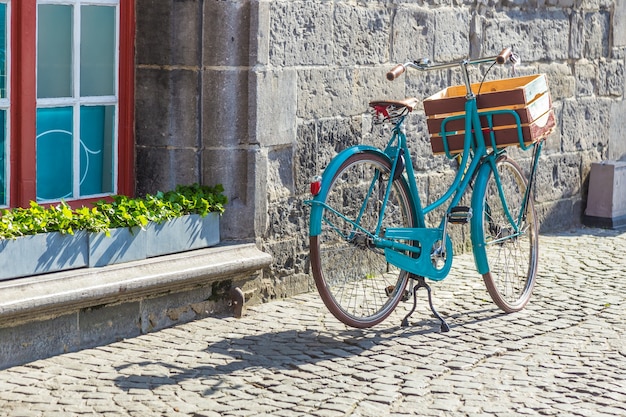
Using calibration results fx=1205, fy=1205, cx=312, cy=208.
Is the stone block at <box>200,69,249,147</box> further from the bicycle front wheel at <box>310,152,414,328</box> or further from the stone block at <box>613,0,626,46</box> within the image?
the stone block at <box>613,0,626,46</box>

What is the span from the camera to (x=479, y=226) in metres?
6.07

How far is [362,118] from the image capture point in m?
7.23

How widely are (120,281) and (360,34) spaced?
2405 millimetres

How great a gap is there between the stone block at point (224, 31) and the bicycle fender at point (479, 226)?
1413mm

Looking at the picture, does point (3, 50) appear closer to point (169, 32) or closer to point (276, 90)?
point (169, 32)

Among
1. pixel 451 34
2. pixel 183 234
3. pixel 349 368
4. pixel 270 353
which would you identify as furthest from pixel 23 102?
pixel 451 34

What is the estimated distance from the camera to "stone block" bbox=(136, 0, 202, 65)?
620 cm

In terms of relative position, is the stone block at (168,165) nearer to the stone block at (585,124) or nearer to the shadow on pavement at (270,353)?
the shadow on pavement at (270,353)

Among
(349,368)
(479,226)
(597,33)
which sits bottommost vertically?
(349,368)

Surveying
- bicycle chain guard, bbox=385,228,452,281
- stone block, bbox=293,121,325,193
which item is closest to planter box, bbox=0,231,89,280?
bicycle chain guard, bbox=385,228,452,281

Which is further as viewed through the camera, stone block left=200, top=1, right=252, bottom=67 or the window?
stone block left=200, top=1, right=252, bottom=67

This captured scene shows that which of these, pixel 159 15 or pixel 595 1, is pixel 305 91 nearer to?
pixel 159 15

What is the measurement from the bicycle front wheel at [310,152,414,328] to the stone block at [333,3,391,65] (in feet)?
2.50

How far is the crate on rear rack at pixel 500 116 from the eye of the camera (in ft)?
19.9
